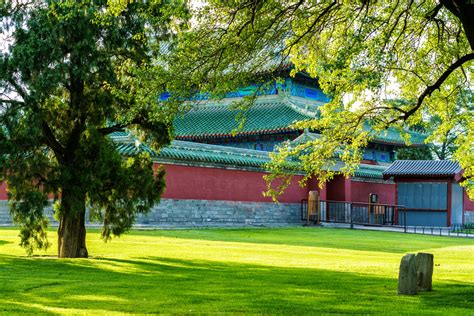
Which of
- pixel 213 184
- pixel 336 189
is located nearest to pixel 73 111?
pixel 213 184

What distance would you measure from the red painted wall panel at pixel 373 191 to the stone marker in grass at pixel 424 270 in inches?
1047

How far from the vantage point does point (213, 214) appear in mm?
29328

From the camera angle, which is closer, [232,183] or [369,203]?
[232,183]

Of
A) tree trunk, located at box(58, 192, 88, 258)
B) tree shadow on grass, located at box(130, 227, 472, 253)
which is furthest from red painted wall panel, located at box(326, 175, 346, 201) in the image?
tree trunk, located at box(58, 192, 88, 258)

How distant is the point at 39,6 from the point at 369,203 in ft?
83.8

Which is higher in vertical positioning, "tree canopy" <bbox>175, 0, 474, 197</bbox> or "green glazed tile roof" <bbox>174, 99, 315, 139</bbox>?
"green glazed tile roof" <bbox>174, 99, 315, 139</bbox>

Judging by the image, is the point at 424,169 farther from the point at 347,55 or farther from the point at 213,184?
the point at 347,55

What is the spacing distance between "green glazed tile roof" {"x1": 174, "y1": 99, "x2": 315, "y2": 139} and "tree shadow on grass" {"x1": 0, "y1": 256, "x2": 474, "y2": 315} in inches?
842

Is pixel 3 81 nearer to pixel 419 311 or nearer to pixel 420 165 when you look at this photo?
pixel 419 311

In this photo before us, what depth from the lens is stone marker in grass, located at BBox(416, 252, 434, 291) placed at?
35.6 ft

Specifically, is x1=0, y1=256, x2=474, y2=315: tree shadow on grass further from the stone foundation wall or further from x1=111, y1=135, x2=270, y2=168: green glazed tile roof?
the stone foundation wall

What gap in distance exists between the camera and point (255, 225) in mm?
30688

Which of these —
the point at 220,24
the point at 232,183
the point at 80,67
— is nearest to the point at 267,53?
the point at 220,24

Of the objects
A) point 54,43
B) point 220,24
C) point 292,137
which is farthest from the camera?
point 292,137
